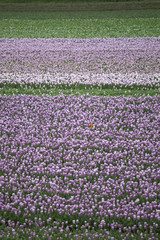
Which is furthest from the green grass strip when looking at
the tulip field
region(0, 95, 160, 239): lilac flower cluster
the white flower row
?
region(0, 95, 160, 239): lilac flower cluster

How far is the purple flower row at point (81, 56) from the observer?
12570mm

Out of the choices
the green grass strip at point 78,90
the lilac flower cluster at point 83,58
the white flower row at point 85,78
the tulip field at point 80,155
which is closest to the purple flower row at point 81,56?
the lilac flower cluster at point 83,58

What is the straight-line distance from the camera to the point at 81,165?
17.5 feet

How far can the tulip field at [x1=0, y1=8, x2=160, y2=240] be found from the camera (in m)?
4.03

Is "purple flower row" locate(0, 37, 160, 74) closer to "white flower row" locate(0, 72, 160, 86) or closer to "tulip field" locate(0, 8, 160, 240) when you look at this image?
"tulip field" locate(0, 8, 160, 240)

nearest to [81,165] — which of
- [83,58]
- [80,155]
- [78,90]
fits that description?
[80,155]

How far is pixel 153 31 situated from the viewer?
24250 millimetres

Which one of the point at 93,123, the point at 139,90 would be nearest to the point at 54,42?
the point at 139,90

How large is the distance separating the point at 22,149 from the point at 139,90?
204 inches

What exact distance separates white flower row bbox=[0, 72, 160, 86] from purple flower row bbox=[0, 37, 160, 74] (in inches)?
29.1

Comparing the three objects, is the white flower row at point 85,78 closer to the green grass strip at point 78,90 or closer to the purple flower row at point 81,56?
the green grass strip at point 78,90

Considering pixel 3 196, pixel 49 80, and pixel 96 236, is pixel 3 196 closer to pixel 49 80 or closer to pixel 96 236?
pixel 96 236

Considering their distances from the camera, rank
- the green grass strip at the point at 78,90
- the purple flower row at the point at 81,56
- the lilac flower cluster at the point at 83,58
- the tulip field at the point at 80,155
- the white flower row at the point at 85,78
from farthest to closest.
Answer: the purple flower row at the point at 81,56, the lilac flower cluster at the point at 83,58, the white flower row at the point at 85,78, the green grass strip at the point at 78,90, the tulip field at the point at 80,155

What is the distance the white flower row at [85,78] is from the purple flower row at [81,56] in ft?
2.42
